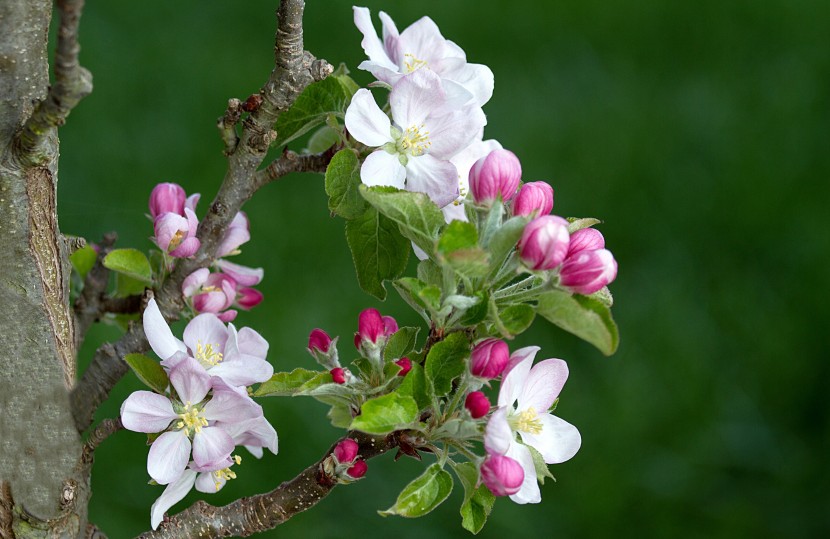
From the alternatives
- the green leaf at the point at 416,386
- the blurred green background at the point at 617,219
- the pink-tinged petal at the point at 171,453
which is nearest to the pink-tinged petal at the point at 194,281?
the pink-tinged petal at the point at 171,453

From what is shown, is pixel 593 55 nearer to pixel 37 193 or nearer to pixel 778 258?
pixel 778 258

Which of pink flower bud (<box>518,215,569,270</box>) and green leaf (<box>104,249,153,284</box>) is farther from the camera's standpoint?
green leaf (<box>104,249,153,284</box>)

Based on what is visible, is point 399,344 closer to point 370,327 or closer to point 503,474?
point 370,327

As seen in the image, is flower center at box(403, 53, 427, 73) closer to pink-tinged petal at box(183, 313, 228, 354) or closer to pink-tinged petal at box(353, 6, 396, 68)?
pink-tinged petal at box(353, 6, 396, 68)

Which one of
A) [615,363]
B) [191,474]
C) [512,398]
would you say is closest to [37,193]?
[191,474]

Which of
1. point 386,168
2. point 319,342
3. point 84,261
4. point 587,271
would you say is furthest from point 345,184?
point 84,261

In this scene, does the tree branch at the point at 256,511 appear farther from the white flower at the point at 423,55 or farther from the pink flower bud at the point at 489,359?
the white flower at the point at 423,55

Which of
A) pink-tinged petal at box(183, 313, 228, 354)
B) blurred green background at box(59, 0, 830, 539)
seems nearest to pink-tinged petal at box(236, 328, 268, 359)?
pink-tinged petal at box(183, 313, 228, 354)
